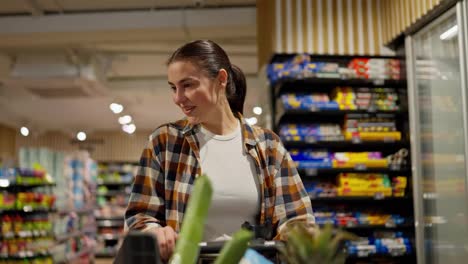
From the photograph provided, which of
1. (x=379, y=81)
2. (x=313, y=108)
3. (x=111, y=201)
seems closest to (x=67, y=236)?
(x=313, y=108)

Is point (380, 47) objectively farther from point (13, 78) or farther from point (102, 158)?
point (102, 158)

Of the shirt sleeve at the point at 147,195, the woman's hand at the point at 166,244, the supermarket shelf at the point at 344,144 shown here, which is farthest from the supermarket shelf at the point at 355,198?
the woman's hand at the point at 166,244

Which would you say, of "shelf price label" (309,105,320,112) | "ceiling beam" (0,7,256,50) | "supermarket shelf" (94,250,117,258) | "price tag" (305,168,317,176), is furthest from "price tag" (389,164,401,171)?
"supermarket shelf" (94,250,117,258)

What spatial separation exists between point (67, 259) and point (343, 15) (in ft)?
23.7

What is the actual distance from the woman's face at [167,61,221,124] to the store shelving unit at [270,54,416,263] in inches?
145

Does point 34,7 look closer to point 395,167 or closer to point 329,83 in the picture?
point 329,83

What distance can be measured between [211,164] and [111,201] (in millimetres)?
16284

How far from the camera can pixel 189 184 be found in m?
1.56

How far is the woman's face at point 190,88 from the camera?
150 centimetres

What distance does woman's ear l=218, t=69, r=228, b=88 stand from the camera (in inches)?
63.3

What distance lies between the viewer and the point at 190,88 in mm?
1514

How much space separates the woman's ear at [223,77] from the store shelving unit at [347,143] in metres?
3.57

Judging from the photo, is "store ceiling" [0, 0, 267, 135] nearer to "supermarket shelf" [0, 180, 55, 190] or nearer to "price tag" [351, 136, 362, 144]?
"price tag" [351, 136, 362, 144]

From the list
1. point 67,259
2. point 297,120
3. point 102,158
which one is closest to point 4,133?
point 102,158
